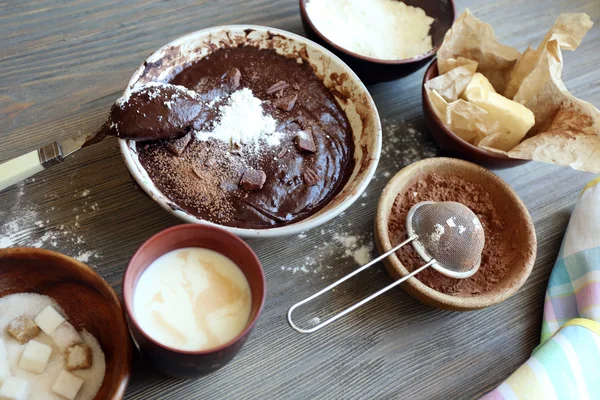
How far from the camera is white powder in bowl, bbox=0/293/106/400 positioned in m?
1.00

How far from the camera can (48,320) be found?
1062mm

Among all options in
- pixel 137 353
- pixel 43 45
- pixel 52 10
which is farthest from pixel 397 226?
pixel 52 10

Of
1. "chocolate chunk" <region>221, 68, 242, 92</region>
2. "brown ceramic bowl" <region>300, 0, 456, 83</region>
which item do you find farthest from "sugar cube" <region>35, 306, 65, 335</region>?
"brown ceramic bowl" <region>300, 0, 456, 83</region>

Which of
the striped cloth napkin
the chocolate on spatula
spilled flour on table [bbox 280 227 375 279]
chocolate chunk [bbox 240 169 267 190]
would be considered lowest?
the striped cloth napkin

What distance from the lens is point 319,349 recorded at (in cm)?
126

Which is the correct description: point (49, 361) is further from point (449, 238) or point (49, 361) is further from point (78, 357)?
point (449, 238)

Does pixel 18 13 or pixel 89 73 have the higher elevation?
pixel 18 13

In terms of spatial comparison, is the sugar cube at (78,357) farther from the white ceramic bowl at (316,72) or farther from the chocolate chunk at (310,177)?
the chocolate chunk at (310,177)

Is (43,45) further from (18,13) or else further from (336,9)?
(336,9)

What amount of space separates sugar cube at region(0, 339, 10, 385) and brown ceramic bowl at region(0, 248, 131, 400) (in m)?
0.12

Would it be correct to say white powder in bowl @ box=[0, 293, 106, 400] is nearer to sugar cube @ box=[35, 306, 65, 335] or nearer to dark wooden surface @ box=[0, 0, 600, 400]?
sugar cube @ box=[35, 306, 65, 335]

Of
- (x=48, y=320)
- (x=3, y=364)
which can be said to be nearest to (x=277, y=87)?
(x=48, y=320)

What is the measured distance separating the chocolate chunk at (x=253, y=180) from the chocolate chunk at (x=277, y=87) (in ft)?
1.05

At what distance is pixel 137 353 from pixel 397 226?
76 cm
